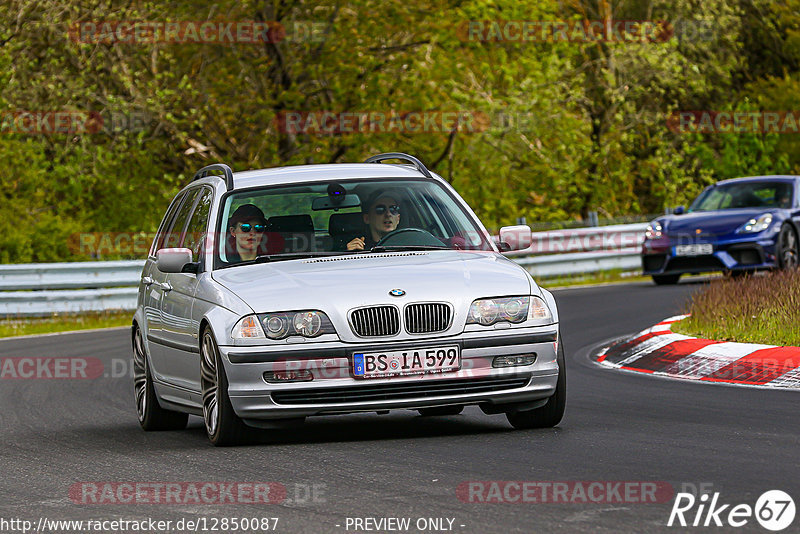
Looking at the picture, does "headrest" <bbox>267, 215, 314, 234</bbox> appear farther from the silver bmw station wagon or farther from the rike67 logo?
the rike67 logo

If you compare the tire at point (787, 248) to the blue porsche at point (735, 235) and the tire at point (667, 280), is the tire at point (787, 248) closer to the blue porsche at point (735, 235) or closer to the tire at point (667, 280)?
the blue porsche at point (735, 235)

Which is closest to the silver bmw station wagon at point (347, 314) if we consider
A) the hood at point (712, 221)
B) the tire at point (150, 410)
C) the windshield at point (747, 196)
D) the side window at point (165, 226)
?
the tire at point (150, 410)

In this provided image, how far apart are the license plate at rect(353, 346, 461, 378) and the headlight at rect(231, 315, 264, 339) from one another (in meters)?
0.53

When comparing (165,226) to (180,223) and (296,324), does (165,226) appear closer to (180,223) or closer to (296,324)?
(180,223)

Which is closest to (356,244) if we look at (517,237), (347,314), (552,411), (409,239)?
(409,239)

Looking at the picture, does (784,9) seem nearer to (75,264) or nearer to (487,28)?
(487,28)

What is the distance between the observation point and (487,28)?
34500 mm

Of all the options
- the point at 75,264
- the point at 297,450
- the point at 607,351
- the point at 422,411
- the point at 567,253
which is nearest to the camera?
the point at 297,450

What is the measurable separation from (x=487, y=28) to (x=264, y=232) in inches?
1021

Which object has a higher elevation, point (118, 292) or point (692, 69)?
point (692, 69)

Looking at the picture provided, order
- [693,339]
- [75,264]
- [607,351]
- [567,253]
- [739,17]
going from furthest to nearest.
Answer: [739,17] → [567,253] → [75,264] → [607,351] → [693,339]

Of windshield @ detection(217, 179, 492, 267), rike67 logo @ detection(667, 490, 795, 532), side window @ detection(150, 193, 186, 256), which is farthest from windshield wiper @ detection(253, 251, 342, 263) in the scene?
rike67 logo @ detection(667, 490, 795, 532)

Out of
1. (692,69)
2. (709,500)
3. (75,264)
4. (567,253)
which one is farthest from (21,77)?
(709,500)

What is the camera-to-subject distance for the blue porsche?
20844 mm
